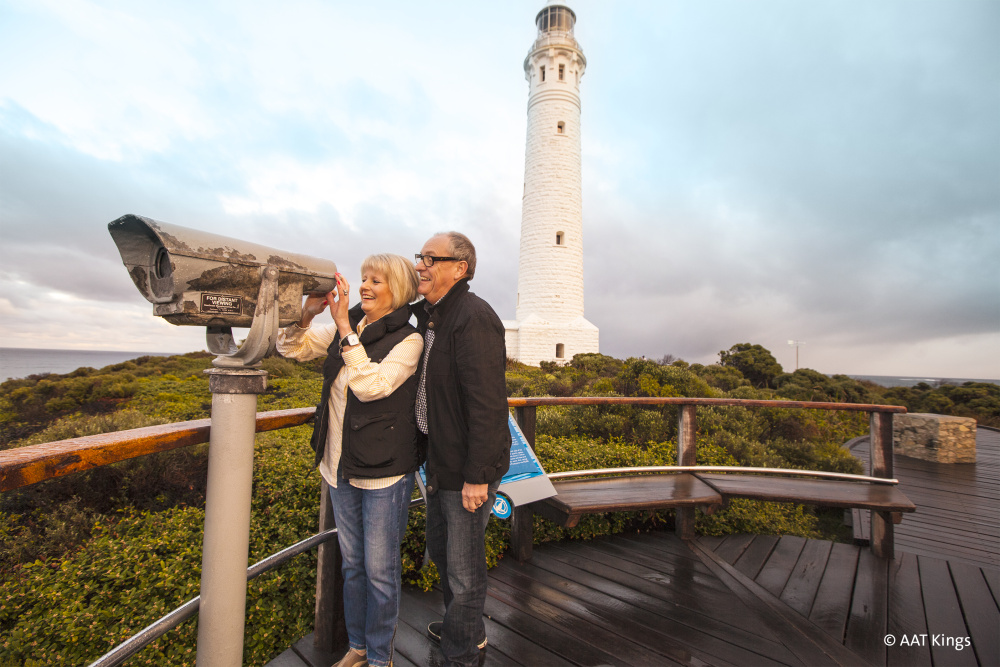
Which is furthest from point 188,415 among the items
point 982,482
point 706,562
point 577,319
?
point 577,319

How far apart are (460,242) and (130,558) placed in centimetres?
240

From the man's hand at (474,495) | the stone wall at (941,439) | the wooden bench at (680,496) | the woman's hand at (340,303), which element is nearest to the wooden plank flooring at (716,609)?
the wooden bench at (680,496)

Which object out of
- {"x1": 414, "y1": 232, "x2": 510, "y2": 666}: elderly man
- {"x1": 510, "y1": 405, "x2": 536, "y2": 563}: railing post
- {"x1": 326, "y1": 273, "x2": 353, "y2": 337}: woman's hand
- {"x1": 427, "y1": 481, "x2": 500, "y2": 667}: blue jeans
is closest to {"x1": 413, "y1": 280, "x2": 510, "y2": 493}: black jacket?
{"x1": 414, "y1": 232, "x2": 510, "y2": 666}: elderly man

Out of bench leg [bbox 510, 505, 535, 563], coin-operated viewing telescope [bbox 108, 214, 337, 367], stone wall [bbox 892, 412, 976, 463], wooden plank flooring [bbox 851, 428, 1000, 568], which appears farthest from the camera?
stone wall [bbox 892, 412, 976, 463]

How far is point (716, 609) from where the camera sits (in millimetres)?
2377

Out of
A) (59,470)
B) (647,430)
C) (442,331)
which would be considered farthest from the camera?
(647,430)

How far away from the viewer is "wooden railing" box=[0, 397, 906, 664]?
992mm

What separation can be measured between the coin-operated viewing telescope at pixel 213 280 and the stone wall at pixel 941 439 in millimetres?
8677

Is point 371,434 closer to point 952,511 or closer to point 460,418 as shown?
point 460,418

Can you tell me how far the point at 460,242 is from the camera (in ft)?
6.22

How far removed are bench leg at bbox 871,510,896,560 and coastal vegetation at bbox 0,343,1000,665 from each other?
778 mm

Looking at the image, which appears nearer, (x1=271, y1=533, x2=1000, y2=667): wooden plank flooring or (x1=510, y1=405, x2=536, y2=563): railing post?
(x1=271, y1=533, x2=1000, y2=667): wooden plank flooring

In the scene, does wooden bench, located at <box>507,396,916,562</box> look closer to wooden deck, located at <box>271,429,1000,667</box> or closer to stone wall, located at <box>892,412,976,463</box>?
wooden deck, located at <box>271,429,1000,667</box>

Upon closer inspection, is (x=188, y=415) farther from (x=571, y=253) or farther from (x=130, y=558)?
(x=571, y=253)
